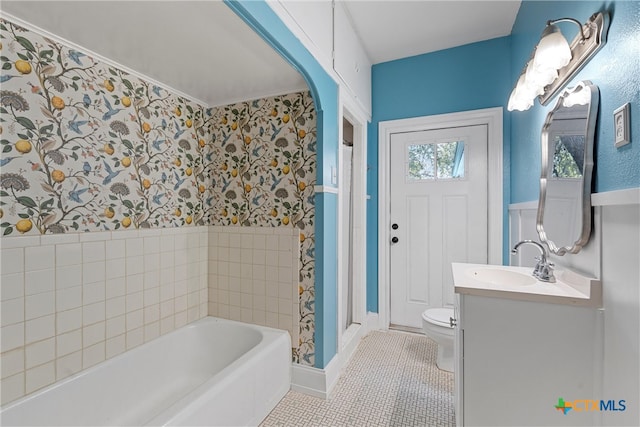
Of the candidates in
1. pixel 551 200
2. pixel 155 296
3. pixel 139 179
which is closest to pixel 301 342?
pixel 155 296

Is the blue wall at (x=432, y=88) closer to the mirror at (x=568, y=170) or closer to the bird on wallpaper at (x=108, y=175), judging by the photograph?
the mirror at (x=568, y=170)

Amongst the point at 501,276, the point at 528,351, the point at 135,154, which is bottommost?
the point at 528,351

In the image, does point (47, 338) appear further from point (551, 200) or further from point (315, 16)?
point (551, 200)

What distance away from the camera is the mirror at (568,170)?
108 centimetres

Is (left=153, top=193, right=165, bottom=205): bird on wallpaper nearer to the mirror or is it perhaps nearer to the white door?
the white door

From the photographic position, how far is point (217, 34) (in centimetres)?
140

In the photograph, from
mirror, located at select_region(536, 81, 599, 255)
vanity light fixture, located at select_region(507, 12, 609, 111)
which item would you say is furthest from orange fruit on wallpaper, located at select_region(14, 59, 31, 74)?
mirror, located at select_region(536, 81, 599, 255)

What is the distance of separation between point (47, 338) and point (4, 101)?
1067 mm

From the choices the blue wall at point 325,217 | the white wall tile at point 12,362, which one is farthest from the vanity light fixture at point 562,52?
the white wall tile at point 12,362

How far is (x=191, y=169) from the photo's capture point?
2.15 m

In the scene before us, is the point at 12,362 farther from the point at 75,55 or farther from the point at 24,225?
the point at 75,55

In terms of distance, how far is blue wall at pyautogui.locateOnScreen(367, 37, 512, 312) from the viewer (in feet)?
8.00

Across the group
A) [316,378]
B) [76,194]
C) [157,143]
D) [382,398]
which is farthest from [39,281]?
[382,398]

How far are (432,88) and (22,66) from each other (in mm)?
2783
